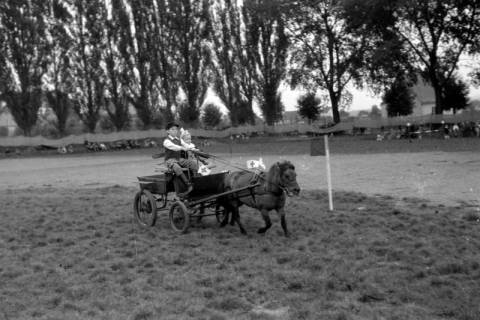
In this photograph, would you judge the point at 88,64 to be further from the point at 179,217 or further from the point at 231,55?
the point at 179,217

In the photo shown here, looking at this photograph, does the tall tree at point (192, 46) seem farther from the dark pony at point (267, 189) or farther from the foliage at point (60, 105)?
the dark pony at point (267, 189)

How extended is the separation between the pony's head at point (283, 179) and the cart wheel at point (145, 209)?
226cm

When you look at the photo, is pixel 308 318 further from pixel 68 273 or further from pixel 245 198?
pixel 245 198

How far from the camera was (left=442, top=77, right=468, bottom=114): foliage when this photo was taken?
48850 millimetres

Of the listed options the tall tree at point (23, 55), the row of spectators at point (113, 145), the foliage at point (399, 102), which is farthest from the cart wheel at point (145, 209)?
the foliage at point (399, 102)

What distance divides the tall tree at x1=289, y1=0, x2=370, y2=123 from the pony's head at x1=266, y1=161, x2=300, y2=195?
34.0 meters

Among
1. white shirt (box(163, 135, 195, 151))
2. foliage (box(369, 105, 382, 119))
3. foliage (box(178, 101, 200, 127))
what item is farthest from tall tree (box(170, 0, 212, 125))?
white shirt (box(163, 135, 195, 151))

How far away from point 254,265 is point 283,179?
5.29 ft

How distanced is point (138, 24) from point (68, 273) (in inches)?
1659

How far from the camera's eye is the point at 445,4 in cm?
3425

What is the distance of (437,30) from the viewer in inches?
1422

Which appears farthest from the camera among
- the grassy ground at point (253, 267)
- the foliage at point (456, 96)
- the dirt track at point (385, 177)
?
the foliage at point (456, 96)

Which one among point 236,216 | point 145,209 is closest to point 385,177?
point 236,216

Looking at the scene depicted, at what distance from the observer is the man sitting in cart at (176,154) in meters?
8.74
